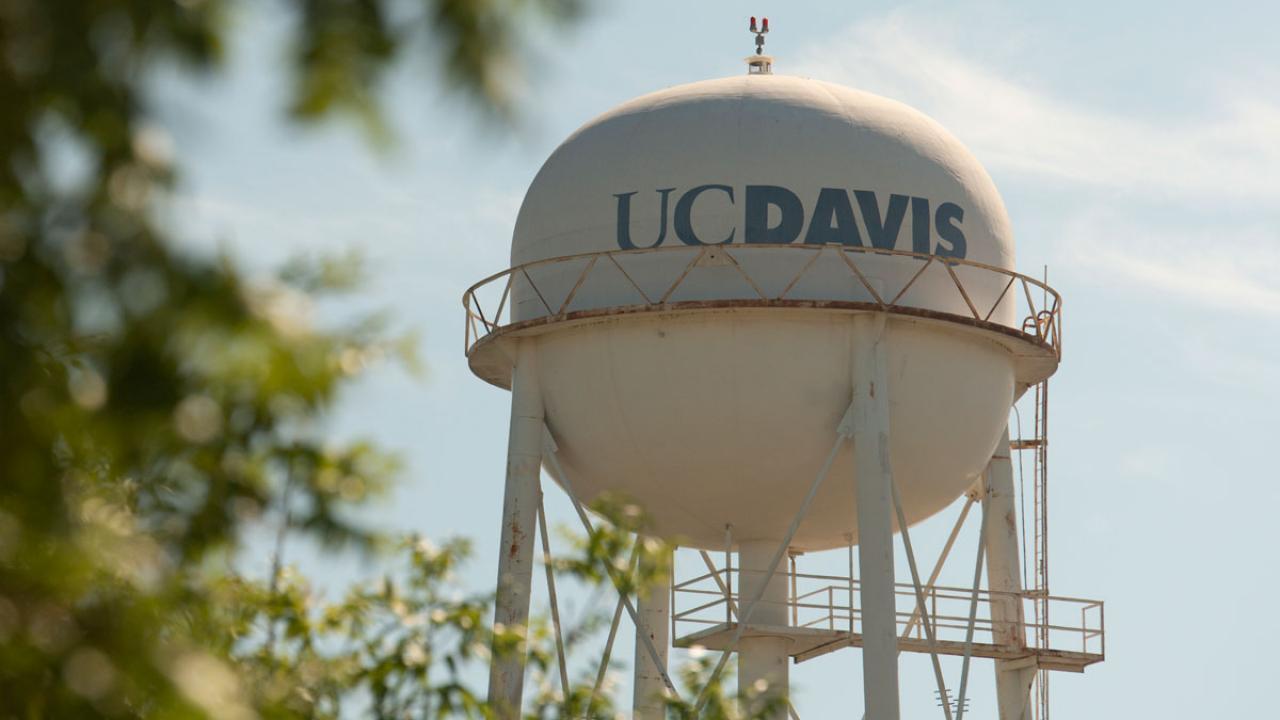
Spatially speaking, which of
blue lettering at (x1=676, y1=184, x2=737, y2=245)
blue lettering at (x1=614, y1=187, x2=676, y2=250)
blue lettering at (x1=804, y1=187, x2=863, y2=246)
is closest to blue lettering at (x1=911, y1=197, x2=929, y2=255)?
blue lettering at (x1=804, y1=187, x2=863, y2=246)

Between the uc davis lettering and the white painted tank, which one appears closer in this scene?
the white painted tank

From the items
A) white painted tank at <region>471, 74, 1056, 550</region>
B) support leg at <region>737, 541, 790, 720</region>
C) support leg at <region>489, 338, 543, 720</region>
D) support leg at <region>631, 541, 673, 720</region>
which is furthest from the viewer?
support leg at <region>631, 541, 673, 720</region>

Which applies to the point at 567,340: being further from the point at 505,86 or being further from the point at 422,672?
the point at 505,86

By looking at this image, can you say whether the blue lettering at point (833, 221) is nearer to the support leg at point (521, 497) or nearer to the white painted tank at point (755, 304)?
the white painted tank at point (755, 304)

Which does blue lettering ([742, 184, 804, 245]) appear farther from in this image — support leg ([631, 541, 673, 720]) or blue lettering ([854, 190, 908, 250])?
support leg ([631, 541, 673, 720])

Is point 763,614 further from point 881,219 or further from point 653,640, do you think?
point 881,219

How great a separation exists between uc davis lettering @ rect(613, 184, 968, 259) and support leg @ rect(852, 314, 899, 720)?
112 cm

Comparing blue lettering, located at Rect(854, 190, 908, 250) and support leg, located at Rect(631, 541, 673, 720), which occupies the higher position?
blue lettering, located at Rect(854, 190, 908, 250)

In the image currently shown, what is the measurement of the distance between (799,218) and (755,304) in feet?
3.66

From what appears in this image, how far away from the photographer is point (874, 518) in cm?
1938

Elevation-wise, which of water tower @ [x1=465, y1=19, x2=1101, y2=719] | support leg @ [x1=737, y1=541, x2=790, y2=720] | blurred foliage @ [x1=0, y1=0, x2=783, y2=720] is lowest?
blurred foliage @ [x1=0, y1=0, x2=783, y2=720]

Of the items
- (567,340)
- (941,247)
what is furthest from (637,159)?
(941,247)

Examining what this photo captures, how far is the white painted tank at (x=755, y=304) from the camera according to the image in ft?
64.4

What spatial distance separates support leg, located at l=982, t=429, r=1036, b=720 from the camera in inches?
891
